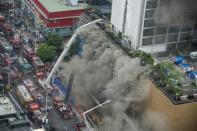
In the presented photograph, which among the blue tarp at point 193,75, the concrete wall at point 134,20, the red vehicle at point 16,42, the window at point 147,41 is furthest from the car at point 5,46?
the blue tarp at point 193,75

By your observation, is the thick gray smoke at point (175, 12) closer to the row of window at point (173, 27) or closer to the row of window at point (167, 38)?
the row of window at point (173, 27)

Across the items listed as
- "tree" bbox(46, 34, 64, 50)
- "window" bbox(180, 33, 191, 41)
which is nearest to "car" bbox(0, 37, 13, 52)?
"tree" bbox(46, 34, 64, 50)

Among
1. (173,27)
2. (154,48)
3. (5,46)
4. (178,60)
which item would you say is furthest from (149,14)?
(5,46)

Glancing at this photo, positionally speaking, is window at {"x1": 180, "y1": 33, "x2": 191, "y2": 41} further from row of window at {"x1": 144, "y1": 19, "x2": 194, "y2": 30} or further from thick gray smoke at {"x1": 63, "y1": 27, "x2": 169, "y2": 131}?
thick gray smoke at {"x1": 63, "y1": 27, "x2": 169, "y2": 131}

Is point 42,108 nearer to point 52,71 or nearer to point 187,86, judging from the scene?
point 52,71

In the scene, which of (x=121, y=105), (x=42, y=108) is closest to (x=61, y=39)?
(x=42, y=108)

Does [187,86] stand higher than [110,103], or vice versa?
[187,86]
